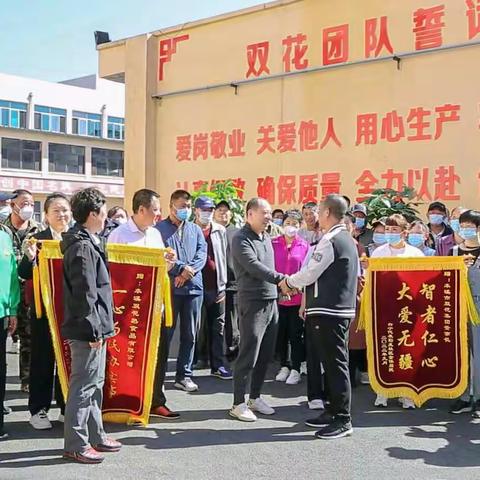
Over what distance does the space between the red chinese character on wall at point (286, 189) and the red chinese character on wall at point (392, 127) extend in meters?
1.62

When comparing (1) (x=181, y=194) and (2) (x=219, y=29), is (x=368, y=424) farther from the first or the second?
(2) (x=219, y=29)

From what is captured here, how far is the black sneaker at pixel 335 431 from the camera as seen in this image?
455 cm

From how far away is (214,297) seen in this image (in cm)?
660

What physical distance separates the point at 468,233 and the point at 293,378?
2118mm

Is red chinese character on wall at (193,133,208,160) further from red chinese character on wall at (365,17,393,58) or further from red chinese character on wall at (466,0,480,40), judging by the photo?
red chinese character on wall at (466,0,480,40)

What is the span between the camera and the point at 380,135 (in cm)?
953

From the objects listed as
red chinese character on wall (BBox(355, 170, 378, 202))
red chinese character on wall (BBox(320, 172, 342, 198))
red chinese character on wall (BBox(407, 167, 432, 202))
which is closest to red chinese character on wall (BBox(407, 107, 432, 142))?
red chinese character on wall (BBox(407, 167, 432, 202))

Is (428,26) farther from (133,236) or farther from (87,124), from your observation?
(87,124)

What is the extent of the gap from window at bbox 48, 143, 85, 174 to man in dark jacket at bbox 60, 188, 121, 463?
41.3 meters

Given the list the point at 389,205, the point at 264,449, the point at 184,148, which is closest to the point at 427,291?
the point at 264,449

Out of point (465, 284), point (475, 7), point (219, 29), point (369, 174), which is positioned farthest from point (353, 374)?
point (219, 29)

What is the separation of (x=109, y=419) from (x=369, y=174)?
235 inches

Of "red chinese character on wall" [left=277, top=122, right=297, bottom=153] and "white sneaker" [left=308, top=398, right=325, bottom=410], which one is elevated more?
"red chinese character on wall" [left=277, top=122, right=297, bottom=153]

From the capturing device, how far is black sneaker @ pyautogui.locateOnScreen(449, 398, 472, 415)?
209 inches
